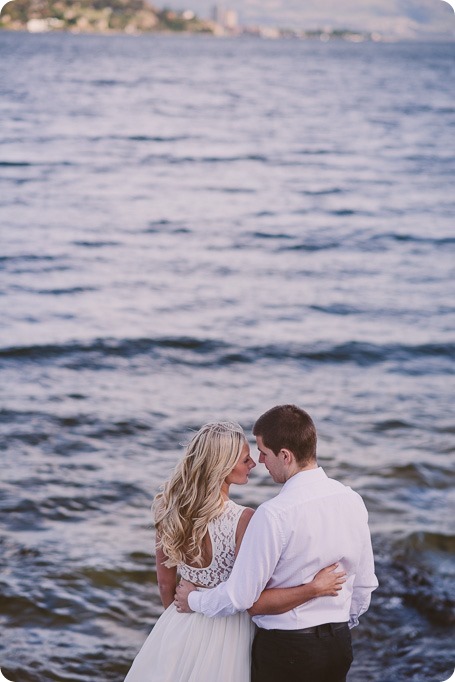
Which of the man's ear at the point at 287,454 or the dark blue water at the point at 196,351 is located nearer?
the man's ear at the point at 287,454

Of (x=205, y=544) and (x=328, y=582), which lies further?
(x=205, y=544)

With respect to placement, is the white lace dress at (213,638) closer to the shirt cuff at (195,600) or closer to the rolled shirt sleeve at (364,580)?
the shirt cuff at (195,600)

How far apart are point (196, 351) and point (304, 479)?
9507 mm

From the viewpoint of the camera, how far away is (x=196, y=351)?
12.4 meters

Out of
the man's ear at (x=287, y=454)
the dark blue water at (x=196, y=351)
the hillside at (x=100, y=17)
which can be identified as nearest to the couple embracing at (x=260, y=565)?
the man's ear at (x=287, y=454)

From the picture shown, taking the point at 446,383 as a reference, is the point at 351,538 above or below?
above

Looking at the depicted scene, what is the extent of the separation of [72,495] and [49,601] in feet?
5.52

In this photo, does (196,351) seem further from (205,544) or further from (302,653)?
(302,653)

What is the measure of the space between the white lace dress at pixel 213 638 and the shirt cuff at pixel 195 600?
73 millimetres

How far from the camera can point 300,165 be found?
3269cm

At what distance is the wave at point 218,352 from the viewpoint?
12.0 meters

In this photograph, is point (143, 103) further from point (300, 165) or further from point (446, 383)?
point (446, 383)

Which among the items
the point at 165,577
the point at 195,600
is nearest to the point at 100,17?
the point at 165,577

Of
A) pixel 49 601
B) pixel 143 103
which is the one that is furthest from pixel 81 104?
pixel 49 601
